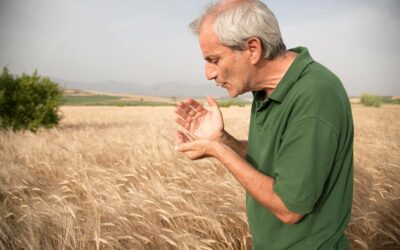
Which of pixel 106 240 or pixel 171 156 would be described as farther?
pixel 171 156

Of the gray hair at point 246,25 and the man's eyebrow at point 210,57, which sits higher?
the gray hair at point 246,25

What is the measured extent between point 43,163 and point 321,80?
183 inches

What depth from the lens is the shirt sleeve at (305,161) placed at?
126cm

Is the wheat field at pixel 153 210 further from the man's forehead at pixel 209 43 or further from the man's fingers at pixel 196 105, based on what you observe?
the man's forehead at pixel 209 43

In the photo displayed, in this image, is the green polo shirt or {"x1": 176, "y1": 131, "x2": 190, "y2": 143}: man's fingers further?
{"x1": 176, "y1": 131, "x2": 190, "y2": 143}: man's fingers

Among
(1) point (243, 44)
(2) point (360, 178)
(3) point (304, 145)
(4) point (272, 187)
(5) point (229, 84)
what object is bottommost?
(2) point (360, 178)

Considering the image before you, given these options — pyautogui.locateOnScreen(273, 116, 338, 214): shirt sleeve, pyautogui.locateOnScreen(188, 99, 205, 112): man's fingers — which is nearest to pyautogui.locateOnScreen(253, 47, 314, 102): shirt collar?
pyautogui.locateOnScreen(273, 116, 338, 214): shirt sleeve

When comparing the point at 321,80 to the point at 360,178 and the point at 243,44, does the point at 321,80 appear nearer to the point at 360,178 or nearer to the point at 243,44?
the point at 243,44

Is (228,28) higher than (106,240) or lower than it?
higher

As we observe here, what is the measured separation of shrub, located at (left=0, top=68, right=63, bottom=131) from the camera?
551 inches

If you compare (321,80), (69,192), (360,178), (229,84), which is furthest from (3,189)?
(360,178)

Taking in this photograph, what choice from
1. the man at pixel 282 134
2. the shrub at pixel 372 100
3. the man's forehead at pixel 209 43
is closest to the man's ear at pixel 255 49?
the man at pixel 282 134

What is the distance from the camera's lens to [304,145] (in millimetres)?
1264

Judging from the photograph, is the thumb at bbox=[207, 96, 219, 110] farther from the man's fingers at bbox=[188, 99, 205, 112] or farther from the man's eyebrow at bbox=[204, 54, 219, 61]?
the man's eyebrow at bbox=[204, 54, 219, 61]
